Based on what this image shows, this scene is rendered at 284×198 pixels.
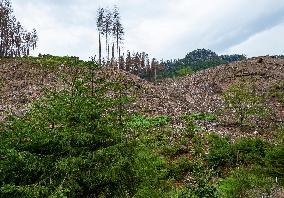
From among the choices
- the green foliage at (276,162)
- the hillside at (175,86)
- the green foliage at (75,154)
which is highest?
the hillside at (175,86)

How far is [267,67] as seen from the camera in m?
56.0

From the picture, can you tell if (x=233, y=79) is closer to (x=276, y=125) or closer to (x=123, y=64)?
(x=276, y=125)

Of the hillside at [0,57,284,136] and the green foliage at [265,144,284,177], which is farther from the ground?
the hillside at [0,57,284,136]

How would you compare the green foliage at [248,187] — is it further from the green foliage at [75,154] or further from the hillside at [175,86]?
the hillside at [175,86]

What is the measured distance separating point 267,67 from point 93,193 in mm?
51161

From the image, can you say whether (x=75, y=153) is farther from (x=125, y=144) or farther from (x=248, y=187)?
(x=248, y=187)

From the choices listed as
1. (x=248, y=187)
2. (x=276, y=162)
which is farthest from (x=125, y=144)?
(x=276, y=162)

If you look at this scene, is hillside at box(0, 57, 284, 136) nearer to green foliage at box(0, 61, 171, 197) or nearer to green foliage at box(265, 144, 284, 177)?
green foliage at box(265, 144, 284, 177)

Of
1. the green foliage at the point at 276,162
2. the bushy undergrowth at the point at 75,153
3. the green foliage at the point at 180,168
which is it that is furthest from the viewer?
the green foliage at the point at 180,168

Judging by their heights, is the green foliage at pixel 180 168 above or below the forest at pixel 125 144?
Result: below

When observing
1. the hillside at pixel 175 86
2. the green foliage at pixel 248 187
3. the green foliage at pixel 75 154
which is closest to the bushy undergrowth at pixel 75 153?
the green foliage at pixel 75 154

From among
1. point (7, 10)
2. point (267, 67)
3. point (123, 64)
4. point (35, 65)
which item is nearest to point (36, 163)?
point (35, 65)

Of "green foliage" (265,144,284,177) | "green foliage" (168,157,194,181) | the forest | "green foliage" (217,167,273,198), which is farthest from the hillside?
"green foliage" (217,167,273,198)

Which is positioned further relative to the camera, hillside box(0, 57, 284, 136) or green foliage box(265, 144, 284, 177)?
hillside box(0, 57, 284, 136)
